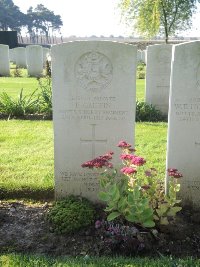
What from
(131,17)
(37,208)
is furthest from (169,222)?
(131,17)

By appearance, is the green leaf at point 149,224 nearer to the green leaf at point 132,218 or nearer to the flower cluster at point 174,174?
the green leaf at point 132,218

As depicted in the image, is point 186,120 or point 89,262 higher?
point 186,120

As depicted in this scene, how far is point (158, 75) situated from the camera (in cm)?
879

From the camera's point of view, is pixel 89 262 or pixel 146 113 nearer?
Answer: pixel 89 262

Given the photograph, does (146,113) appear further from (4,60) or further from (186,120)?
(4,60)

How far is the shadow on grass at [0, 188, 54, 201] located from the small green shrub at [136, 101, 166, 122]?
4333 mm

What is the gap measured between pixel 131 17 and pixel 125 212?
2398cm

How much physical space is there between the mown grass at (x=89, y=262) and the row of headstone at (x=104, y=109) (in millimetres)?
1192

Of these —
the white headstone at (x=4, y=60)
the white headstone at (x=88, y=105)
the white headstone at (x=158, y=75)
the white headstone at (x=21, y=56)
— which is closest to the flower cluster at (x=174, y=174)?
the white headstone at (x=88, y=105)

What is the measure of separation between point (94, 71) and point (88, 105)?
1.25 feet

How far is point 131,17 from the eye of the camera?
1013 inches

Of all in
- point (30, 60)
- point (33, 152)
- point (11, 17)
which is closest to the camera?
point (33, 152)

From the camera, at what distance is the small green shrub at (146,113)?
8.62m

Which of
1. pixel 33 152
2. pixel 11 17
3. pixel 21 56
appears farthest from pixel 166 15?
pixel 11 17
